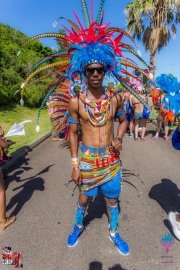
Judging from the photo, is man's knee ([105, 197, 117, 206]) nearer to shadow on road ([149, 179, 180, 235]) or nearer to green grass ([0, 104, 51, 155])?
shadow on road ([149, 179, 180, 235])

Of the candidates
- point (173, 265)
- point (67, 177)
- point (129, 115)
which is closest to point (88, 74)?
point (173, 265)

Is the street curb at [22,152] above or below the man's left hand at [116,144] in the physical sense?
below

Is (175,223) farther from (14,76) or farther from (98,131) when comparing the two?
(14,76)

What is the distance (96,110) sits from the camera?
1.99 meters

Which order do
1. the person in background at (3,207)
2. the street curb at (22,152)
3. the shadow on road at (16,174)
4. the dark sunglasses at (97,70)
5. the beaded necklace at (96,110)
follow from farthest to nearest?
1. the street curb at (22,152)
2. the shadow on road at (16,174)
3. the person in background at (3,207)
4. the beaded necklace at (96,110)
5. the dark sunglasses at (97,70)

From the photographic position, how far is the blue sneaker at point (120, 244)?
7.34 ft

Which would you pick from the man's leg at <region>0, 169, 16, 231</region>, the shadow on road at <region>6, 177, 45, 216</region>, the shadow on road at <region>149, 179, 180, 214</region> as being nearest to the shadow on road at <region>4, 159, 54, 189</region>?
the shadow on road at <region>6, 177, 45, 216</region>

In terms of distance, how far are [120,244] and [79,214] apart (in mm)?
580

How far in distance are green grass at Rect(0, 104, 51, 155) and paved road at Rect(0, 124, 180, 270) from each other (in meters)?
1.67

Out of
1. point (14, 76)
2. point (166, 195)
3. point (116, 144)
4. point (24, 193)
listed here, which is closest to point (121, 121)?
point (116, 144)

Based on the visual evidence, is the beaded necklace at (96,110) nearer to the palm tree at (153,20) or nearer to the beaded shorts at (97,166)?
the beaded shorts at (97,166)

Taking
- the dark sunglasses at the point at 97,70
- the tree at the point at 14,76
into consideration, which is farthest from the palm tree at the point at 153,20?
the dark sunglasses at the point at 97,70

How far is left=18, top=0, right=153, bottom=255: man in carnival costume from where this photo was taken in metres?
1.95

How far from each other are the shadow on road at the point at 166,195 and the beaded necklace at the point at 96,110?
1909mm
